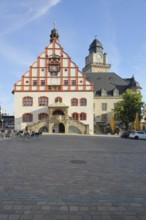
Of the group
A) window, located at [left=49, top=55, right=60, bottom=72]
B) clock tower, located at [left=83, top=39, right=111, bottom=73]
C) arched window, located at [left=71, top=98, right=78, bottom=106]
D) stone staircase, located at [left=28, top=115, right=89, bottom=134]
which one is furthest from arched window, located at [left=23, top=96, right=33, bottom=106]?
clock tower, located at [left=83, top=39, right=111, bottom=73]

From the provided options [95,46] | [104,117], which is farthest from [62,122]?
[95,46]

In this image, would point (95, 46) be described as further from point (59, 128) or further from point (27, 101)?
point (59, 128)

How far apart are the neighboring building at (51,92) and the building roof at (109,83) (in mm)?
12548

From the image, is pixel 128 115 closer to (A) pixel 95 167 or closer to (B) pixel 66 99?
(B) pixel 66 99

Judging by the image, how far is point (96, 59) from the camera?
97.9m

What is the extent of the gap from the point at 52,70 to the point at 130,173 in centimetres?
5165

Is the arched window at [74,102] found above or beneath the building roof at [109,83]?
beneath

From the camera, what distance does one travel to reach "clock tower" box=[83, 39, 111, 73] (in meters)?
96.9

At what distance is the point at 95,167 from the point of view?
35.9 ft

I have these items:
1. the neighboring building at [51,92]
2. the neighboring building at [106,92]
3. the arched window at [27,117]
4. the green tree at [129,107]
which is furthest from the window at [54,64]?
the green tree at [129,107]

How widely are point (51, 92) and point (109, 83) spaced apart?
20.8 m

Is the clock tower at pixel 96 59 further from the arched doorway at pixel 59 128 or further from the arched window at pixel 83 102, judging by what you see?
the arched doorway at pixel 59 128

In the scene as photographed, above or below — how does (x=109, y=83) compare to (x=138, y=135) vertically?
above

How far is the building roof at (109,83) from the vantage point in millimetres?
71250
